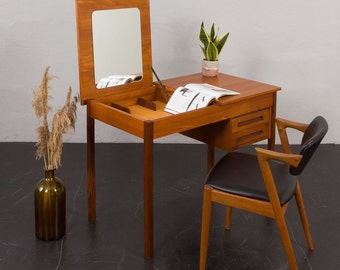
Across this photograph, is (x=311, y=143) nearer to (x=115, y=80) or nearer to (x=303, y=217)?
(x=303, y=217)

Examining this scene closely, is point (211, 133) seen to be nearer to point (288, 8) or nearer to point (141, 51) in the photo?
point (141, 51)

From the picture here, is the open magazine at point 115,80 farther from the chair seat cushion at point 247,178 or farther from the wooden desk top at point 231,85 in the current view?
the chair seat cushion at point 247,178

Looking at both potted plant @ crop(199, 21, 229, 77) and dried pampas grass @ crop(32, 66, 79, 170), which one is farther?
potted plant @ crop(199, 21, 229, 77)

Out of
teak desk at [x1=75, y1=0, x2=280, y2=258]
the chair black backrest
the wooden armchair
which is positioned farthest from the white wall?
the chair black backrest

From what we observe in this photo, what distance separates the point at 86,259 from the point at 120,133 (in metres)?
1.77

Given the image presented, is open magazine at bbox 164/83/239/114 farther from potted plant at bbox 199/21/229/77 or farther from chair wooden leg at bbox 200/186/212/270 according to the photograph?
chair wooden leg at bbox 200/186/212/270

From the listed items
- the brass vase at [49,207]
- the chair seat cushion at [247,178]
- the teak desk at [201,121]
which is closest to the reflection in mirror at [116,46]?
the teak desk at [201,121]

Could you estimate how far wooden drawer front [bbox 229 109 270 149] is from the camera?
330cm

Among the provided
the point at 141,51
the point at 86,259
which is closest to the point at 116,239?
the point at 86,259

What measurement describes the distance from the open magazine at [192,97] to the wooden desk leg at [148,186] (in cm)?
34

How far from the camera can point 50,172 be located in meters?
3.22

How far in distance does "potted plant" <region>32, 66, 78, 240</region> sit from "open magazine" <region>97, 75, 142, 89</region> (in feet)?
0.50

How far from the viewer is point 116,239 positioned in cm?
331

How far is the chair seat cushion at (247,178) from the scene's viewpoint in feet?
9.38
